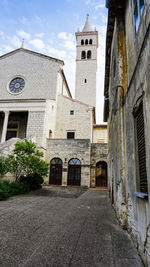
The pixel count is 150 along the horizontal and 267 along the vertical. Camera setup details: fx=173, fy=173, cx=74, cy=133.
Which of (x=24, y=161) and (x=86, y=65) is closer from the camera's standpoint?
(x=24, y=161)

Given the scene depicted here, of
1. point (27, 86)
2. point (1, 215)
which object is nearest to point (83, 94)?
point (27, 86)

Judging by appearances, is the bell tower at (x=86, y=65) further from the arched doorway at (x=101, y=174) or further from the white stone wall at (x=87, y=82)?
the arched doorway at (x=101, y=174)

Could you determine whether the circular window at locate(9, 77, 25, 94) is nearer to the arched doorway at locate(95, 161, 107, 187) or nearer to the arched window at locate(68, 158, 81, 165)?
the arched window at locate(68, 158, 81, 165)

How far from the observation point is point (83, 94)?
2825 cm

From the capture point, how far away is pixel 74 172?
16469 mm

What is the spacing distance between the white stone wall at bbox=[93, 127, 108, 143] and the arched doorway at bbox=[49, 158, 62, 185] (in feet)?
27.7

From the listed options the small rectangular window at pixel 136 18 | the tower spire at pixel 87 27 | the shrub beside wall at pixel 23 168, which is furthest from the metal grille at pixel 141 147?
the tower spire at pixel 87 27

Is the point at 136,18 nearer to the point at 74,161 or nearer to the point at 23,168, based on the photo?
the point at 23,168

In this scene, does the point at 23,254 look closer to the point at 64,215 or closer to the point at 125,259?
the point at 125,259

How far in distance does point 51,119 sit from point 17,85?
609cm

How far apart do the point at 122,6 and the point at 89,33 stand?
1184 inches

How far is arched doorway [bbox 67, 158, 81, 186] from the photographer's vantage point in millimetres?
16250

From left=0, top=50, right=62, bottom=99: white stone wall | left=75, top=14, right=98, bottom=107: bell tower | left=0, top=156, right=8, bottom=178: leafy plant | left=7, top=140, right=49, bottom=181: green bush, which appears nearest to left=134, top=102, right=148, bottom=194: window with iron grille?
left=7, top=140, right=49, bottom=181: green bush

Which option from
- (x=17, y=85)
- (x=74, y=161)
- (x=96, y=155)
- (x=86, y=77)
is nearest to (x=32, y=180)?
(x=74, y=161)
